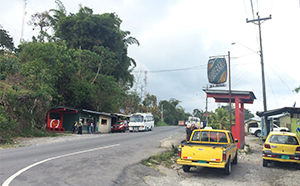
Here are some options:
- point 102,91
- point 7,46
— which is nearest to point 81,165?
point 102,91

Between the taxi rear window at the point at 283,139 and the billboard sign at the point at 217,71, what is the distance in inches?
379

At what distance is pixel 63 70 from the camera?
33906 millimetres

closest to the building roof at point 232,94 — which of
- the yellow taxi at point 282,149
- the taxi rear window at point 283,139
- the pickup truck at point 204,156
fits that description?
the taxi rear window at point 283,139

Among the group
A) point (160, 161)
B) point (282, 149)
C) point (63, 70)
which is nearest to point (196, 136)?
point (160, 161)

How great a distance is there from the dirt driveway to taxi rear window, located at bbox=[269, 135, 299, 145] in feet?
4.14

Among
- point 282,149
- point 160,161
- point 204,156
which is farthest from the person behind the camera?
point 160,161

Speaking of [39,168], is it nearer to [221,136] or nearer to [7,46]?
[221,136]

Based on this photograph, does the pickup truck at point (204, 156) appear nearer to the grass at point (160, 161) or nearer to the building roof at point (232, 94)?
the grass at point (160, 161)

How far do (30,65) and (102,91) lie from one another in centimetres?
1120

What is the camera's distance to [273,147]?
1228cm

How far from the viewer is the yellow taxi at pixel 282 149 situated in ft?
38.9

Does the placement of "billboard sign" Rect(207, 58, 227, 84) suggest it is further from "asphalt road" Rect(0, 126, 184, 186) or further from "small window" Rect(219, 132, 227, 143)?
"asphalt road" Rect(0, 126, 184, 186)

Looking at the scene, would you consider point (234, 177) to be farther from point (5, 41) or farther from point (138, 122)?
point (5, 41)

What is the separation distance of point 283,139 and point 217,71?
10357 millimetres
